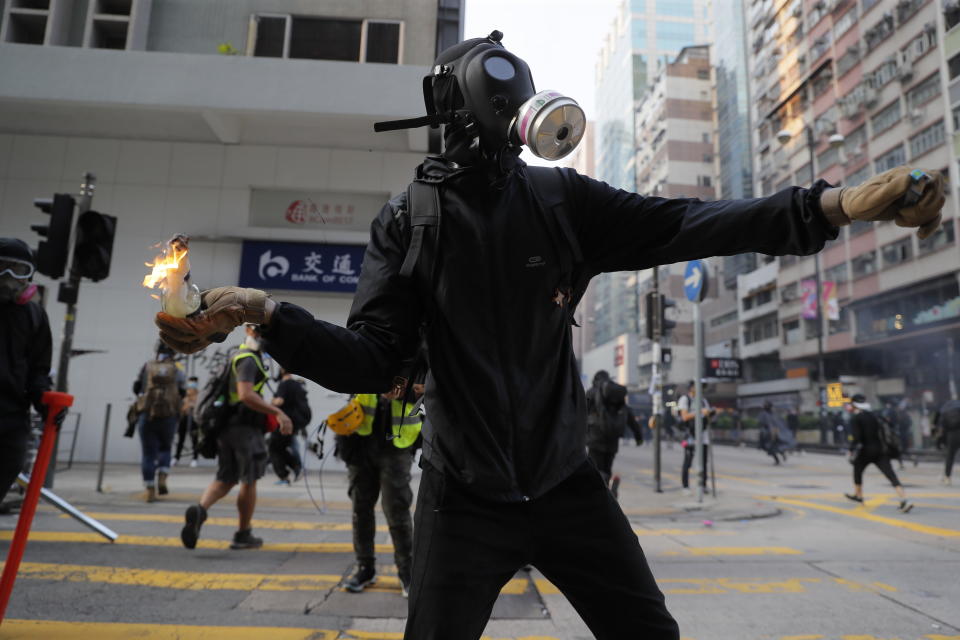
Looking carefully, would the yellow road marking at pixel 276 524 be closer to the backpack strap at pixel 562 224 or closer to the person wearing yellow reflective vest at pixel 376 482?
the person wearing yellow reflective vest at pixel 376 482

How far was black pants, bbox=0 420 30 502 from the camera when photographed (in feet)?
10.9

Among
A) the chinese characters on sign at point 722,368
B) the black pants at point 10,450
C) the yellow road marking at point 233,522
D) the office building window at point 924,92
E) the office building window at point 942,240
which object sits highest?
the office building window at point 924,92

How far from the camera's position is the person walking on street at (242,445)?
17.5 feet

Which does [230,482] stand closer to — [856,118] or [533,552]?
[533,552]

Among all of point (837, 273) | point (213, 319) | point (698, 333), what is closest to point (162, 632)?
point (213, 319)

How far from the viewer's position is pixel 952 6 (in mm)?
28938

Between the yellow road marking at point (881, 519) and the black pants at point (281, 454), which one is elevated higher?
the black pants at point (281, 454)

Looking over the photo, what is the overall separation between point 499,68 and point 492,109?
0.35ft

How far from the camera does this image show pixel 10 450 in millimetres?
3346

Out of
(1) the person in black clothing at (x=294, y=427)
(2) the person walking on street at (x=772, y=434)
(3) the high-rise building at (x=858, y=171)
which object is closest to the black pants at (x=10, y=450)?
(1) the person in black clothing at (x=294, y=427)

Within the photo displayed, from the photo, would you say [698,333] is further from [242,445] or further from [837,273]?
[837,273]

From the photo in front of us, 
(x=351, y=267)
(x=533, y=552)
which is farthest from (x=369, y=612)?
(x=351, y=267)

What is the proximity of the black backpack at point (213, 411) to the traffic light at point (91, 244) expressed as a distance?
1687 mm

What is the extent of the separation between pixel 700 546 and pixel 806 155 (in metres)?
43.8
